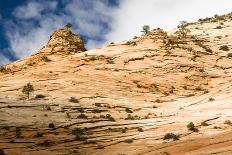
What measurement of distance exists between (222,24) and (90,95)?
42259mm

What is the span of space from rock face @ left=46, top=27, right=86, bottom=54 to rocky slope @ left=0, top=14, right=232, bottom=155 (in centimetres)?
15

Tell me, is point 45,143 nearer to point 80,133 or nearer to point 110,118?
point 80,133

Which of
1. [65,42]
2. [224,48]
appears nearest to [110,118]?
[65,42]

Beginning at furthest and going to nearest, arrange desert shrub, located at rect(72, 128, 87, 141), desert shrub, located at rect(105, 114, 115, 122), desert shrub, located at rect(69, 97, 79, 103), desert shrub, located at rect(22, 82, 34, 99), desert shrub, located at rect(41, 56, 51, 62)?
1. desert shrub, located at rect(41, 56, 51, 62)
2. desert shrub, located at rect(69, 97, 79, 103)
3. desert shrub, located at rect(22, 82, 34, 99)
4. desert shrub, located at rect(105, 114, 115, 122)
5. desert shrub, located at rect(72, 128, 87, 141)

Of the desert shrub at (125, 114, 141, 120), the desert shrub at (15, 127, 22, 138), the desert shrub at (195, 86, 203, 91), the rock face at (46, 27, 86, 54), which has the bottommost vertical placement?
the desert shrub at (15, 127, 22, 138)

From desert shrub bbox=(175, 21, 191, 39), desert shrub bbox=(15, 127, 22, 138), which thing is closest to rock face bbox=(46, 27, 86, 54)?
desert shrub bbox=(175, 21, 191, 39)

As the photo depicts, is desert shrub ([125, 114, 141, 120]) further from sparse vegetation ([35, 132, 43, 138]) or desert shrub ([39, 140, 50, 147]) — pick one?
desert shrub ([39, 140, 50, 147])

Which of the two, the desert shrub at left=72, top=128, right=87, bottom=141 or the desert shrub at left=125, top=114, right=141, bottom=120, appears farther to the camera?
the desert shrub at left=125, top=114, right=141, bottom=120

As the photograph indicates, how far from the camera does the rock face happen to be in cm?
6145

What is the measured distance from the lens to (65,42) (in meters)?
63.5

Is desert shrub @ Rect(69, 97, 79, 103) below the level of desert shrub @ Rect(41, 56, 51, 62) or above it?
below

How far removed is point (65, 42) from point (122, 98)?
2227 cm

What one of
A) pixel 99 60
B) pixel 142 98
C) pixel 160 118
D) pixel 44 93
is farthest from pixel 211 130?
pixel 99 60

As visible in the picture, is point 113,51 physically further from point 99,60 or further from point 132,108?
point 132,108
